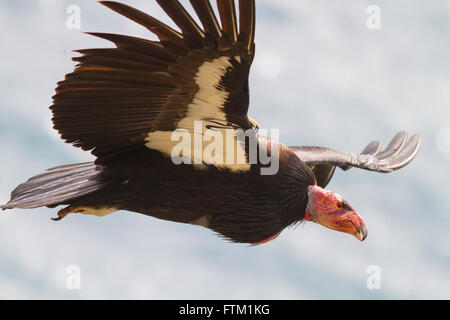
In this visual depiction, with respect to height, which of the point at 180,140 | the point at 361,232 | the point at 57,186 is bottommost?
the point at 361,232

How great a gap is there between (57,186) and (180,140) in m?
1.35

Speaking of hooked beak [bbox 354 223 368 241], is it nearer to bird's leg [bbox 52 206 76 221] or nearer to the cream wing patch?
the cream wing patch

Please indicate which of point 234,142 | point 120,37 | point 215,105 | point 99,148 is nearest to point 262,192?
point 234,142

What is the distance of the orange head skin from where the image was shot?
6.68m

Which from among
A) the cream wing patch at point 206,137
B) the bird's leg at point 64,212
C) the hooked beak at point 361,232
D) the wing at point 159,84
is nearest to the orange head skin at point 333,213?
the hooked beak at point 361,232

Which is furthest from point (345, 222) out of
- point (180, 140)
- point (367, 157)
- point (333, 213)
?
point (367, 157)

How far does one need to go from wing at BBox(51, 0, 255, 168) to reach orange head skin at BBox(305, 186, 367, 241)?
3.67 ft

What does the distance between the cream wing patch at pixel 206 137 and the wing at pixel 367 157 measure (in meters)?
2.06

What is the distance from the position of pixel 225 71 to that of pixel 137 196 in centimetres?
144

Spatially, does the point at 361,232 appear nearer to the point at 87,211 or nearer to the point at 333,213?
the point at 333,213

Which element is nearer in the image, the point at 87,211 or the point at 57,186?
the point at 87,211

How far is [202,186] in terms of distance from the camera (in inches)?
246

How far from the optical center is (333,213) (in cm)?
690

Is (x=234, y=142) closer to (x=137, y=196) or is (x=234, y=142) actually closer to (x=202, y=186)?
(x=202, y=186)
